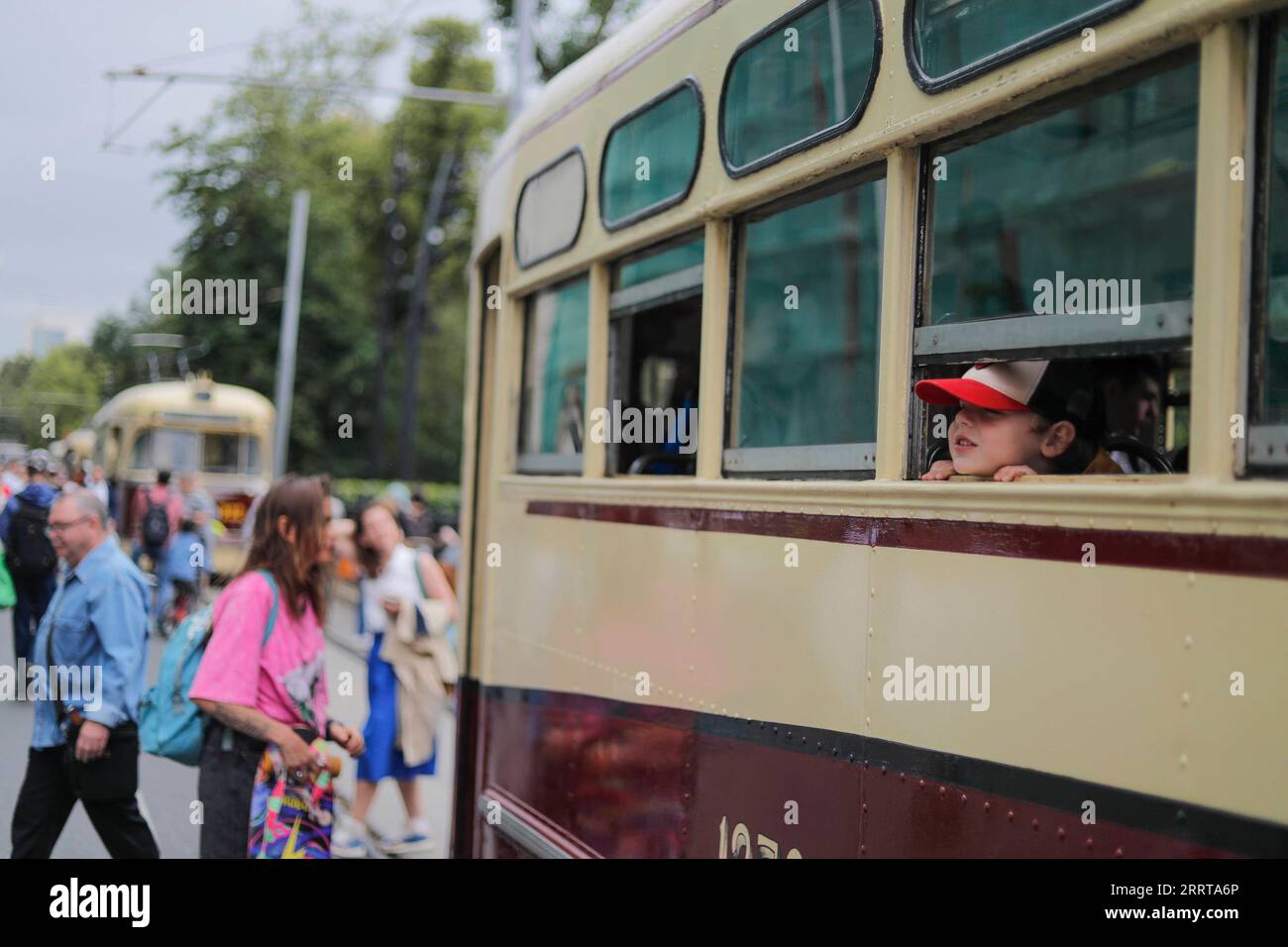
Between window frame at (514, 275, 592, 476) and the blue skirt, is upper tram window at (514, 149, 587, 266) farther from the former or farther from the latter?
the blue skirt

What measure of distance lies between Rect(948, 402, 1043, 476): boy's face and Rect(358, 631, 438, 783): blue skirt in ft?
15.5

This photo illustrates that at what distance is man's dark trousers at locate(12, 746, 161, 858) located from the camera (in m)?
4.86

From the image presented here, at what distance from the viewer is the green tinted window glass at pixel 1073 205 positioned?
2.75 m

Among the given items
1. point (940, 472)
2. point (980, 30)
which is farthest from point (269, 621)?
point (980, 30)

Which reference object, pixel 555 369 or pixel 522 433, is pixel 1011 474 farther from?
pixel 522 433

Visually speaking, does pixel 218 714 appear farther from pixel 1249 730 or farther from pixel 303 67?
pixel 303 67

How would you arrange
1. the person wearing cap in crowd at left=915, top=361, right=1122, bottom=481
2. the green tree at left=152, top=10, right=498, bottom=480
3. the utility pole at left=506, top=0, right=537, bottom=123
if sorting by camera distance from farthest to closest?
the green tree at left=152, top=10, right=498, bottom=480 < the utility pole at left=506, top=0, right=537, bottom=123 < the person wearing cap in crowd at left=915, top=361, right=1122, bottom=481

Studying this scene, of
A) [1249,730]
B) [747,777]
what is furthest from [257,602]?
[1249,730]

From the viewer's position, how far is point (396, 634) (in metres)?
7.04

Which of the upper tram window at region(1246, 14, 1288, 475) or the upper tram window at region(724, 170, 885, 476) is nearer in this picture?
the upper tram window at region(1246, 14, 1288, 475)

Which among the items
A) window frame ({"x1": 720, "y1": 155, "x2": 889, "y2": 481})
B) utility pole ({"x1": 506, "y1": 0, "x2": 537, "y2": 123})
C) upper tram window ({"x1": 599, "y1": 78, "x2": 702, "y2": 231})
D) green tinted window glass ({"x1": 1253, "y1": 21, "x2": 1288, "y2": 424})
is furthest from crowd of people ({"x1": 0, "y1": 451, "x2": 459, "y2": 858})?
utility pole ({"x1": 506, "y1": 0, "x2": 537, "y2": 123})

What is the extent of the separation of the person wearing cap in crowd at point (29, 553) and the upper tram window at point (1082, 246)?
7.77 metres

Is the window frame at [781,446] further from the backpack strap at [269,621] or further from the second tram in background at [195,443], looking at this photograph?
the second tram in background at [195,443]
